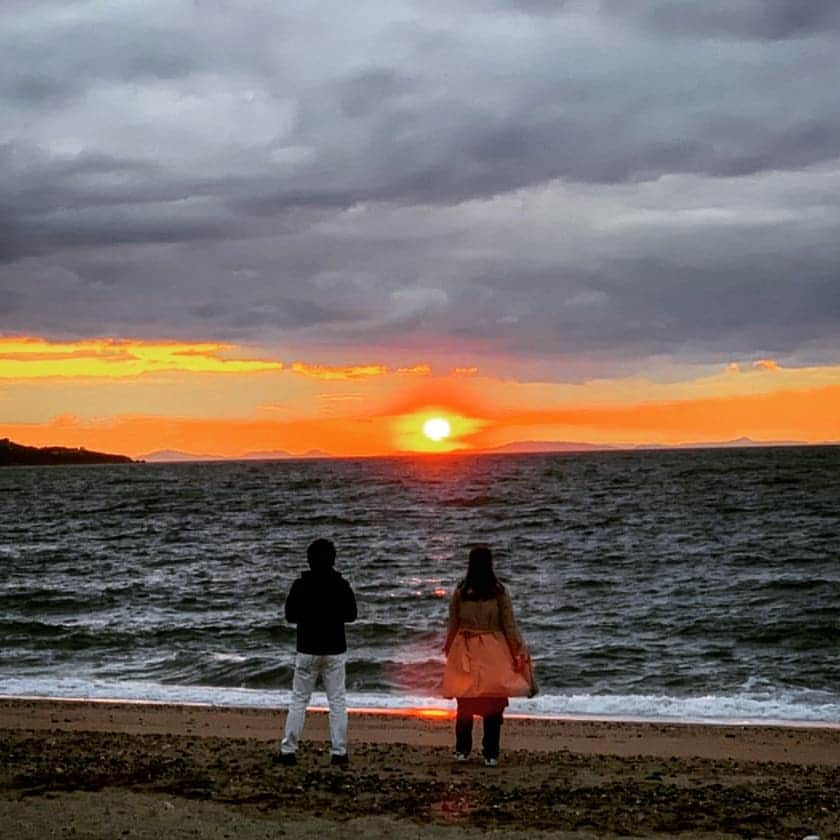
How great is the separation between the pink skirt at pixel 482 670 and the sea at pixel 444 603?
5512 millimetres

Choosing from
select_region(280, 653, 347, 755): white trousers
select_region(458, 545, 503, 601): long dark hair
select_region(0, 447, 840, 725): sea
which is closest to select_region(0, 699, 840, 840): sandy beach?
select_region(280, 653, 347, 755): white trousers

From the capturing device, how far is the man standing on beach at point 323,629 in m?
10.8

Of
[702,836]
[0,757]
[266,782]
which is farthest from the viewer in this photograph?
[0,757]

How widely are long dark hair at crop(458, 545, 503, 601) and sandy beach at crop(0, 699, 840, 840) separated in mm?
1498

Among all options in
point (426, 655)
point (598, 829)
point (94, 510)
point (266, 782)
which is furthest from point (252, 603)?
point (94, 510)

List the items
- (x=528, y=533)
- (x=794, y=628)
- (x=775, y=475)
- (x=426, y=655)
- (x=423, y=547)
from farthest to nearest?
(x=775, y=475) < (x=528, y=533) < (x=423, y=547) < (x=794, y=628) < (x=426, y=655)

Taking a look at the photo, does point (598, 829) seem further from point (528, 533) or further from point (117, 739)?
point (528, 533)

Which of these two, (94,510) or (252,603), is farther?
(94,510)

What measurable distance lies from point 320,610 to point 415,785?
5.52ft

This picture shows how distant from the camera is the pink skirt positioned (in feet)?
35.8

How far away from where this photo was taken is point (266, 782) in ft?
33.3

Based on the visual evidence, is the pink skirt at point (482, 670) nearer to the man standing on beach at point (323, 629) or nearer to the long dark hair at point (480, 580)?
the long dark hair at point (480, 580)

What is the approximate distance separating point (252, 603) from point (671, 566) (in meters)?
14.0

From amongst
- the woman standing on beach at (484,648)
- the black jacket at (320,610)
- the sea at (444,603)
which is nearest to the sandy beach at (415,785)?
the woman standing on beach at (484,648)
